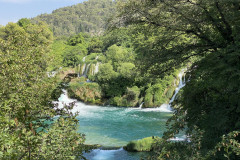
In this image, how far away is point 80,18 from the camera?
15600 centimetres

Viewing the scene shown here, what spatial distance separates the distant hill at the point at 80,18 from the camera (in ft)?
444

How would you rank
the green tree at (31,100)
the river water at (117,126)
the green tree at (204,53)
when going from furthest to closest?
the river water at (117,126)
the green tree at (204,53)
the green tree at (31,100)

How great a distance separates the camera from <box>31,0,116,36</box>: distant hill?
13525cm

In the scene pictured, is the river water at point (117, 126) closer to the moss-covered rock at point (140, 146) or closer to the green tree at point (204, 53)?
the moss-covered rock at point (140, 146)

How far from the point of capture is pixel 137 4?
720cm

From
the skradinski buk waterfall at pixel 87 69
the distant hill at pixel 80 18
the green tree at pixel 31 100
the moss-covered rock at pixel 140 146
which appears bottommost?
the moss-covered rock at pixel 140 146

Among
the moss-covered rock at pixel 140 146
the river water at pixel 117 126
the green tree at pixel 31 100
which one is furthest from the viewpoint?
the river water at pixel 117 126

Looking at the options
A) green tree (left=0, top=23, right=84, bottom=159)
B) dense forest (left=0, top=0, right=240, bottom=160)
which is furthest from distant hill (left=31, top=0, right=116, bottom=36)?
green tree (left=0, top=23, right=84, bottom=159)

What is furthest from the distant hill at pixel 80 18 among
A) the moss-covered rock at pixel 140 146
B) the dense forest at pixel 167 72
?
the dense forest at pixel 167 72

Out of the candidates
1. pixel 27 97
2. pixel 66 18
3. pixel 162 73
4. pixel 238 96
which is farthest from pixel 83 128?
pixel 66 18

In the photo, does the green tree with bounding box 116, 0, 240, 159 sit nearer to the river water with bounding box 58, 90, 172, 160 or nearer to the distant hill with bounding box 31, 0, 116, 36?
the river water with bounding box 58, 90, 172, 160

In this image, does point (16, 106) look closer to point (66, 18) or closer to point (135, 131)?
point (135, 131)

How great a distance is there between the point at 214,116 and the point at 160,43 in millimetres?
3450

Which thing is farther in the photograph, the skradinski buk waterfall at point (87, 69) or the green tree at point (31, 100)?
the skradinski buk waterfall at point (87, 69)
